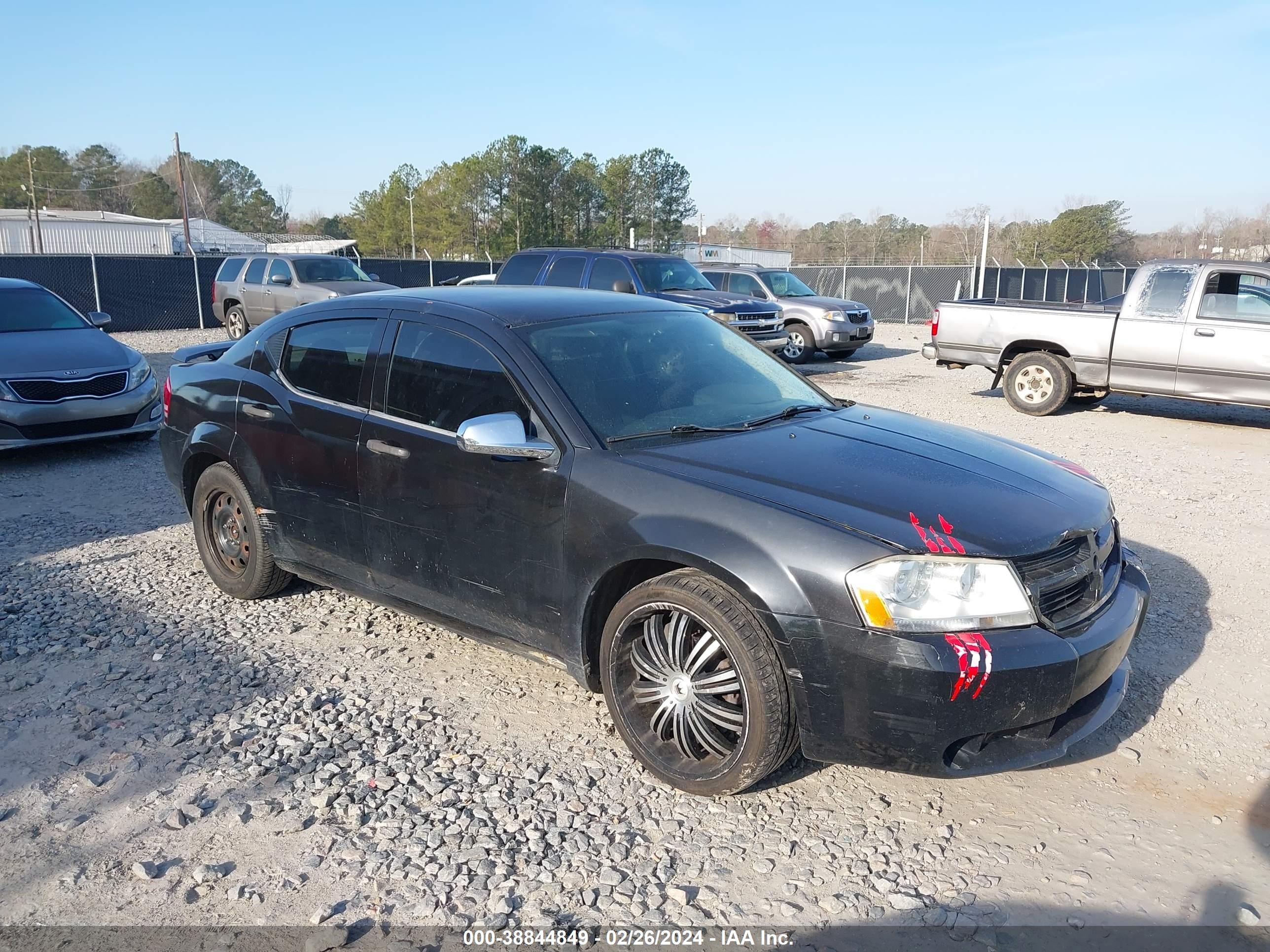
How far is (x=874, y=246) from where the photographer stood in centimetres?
5531

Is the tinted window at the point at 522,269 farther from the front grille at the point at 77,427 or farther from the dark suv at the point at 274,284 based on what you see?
the front grille at the point at 77,427

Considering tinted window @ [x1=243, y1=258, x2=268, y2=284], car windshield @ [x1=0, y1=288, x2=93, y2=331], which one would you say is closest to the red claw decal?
car windshield @ [x1=0, y1=288, x2=93, y2=331]

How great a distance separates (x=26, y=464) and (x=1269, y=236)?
4838 cm

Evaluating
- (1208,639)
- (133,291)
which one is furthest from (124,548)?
(133,291)

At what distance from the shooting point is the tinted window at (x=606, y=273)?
13.9m

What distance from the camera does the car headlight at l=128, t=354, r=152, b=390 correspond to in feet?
29.6

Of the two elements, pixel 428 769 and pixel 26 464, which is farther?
pixel 26 464

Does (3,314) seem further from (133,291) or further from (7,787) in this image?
(133,291)

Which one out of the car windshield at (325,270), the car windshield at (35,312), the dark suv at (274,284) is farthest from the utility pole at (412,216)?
the car windshield at (35,312)

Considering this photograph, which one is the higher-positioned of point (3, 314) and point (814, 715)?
point (3, 314)

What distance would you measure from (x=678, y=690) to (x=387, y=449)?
1704mm

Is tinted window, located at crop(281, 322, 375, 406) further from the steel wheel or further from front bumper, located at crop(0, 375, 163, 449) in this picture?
the steel wheel

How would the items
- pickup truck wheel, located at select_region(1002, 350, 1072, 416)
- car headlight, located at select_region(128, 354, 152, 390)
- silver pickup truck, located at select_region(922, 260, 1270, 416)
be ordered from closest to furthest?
car headlight, located at select_region(128, 354, 152, 390), silver pickup truck, located at select_region(922, 260, 1270, 416), pickup truck wheel, located at select_region(1002, 350, 1072, 416)

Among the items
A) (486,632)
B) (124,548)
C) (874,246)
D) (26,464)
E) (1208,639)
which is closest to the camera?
(486,632)
